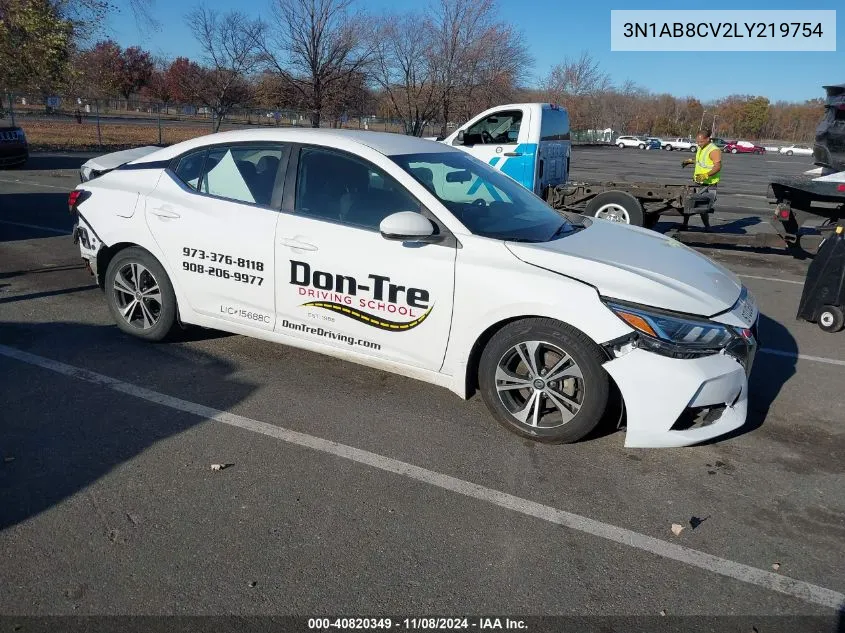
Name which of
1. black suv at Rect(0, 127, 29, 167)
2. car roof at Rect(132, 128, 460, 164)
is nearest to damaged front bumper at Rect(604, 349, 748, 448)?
car roof at Rect(132, 128, 460, 164)

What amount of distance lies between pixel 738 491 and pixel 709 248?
8191 millimetres

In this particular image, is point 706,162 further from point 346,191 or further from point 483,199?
point 346,191

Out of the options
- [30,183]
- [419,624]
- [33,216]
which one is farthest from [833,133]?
[30,183]

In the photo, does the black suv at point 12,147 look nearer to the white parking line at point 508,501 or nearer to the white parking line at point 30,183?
the white parking line at point 30,183

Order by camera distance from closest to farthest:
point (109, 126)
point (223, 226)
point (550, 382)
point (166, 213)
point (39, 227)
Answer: point (550, 382) < point (223, 226) < point (166, 213) < point (39, 227) < point (109, 126)

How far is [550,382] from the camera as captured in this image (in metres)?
3.77

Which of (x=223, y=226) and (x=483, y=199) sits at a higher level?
(x=483, y=199)

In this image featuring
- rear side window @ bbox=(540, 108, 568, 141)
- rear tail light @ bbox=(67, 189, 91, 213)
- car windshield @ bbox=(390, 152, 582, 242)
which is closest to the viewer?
car windshield @ bbox=(390, 152, 582, 242)

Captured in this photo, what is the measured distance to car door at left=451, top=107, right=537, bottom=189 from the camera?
10.7 meters

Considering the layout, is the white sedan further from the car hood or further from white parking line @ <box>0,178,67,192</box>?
white parking line @ <box>0,178,67,192</box>

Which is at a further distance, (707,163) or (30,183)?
(30,183)

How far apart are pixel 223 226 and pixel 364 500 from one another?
90.9 inches

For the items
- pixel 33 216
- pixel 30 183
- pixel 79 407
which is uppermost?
pixel 30 183

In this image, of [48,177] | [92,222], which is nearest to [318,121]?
[48,177]
